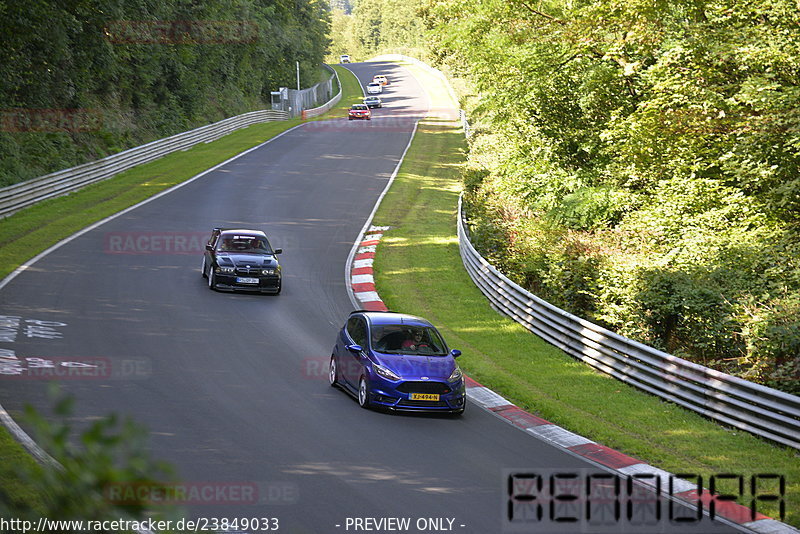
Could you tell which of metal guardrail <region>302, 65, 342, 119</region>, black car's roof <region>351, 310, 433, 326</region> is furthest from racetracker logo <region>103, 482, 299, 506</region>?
metal guardrail <region>302, 65, 342, 119</region>

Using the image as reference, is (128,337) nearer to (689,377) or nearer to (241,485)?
(241,485)

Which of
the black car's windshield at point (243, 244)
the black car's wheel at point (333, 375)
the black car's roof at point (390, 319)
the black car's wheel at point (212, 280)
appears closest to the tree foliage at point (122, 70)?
the black car's windshield at point (243, 244)

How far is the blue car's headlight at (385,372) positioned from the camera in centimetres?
1350

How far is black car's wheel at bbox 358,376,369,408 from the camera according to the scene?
13.7 meters

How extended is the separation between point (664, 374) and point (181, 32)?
48.0 meters

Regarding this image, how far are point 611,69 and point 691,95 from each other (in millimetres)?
5096

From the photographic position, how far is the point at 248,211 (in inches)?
1305

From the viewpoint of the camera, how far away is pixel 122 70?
4612 cm

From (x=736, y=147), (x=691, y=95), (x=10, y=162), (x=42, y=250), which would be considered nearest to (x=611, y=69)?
(x=691, y=95)

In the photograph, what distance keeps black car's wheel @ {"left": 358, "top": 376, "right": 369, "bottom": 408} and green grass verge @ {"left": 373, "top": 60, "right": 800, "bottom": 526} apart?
2.90 metres

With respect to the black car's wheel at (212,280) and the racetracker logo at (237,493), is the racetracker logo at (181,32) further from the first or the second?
the racetracker logo at (237,493)

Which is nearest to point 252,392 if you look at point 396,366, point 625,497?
point 396,366

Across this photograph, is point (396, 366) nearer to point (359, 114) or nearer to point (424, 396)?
point (424, 396)

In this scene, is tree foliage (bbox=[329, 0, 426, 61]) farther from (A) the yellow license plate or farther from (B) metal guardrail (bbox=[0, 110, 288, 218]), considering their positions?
(A) the yellow license plate
